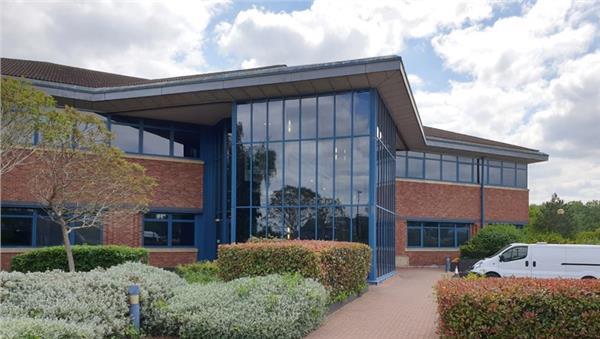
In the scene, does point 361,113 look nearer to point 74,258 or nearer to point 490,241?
point 74,258

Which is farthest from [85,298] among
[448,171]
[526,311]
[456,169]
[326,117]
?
[456,169]

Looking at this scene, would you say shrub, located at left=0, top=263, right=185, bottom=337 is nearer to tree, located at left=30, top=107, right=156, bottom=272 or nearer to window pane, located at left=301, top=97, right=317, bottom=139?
tree, located at left=30, top=107, right=156, bottom=272

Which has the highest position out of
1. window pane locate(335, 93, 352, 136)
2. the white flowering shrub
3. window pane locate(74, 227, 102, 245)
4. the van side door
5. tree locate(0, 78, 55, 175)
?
window pane locate(335, 93, 352, 136)

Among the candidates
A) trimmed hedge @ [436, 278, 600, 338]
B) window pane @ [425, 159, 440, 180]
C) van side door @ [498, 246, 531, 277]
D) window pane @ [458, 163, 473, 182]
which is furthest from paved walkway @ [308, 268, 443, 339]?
window pane @ [458, 163, 473, 182]

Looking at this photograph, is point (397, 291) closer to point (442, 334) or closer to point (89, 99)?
point (442, 334)

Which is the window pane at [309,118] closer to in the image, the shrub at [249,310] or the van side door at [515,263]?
the van side door at [515,263]

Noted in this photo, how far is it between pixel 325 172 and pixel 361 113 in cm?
230

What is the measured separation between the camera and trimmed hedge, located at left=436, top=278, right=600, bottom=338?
25.8 ft

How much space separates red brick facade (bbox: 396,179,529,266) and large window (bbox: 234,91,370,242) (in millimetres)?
10709

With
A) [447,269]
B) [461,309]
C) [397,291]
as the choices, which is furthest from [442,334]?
[447,269]

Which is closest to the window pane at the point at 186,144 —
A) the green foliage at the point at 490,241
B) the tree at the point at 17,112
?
the tree at the point at 17,112

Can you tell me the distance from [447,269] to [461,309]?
761 inches

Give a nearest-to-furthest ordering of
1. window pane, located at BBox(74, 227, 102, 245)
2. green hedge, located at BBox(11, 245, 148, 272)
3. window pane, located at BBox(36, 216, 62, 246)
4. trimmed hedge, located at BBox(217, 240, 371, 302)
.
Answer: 1. trimmed hedge, located at BBox(217, 240, 371, 302)
2. green hedge, located at BBox(11, 245, 148, 272)
3. window pane, located at BBox(36, 216, 62, 246)
4. window pane, located at BBox(74, 227, 102, 245)

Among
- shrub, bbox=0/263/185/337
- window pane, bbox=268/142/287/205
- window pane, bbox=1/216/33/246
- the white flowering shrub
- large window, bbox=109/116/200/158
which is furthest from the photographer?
large window, bbox=109/116/200/158
